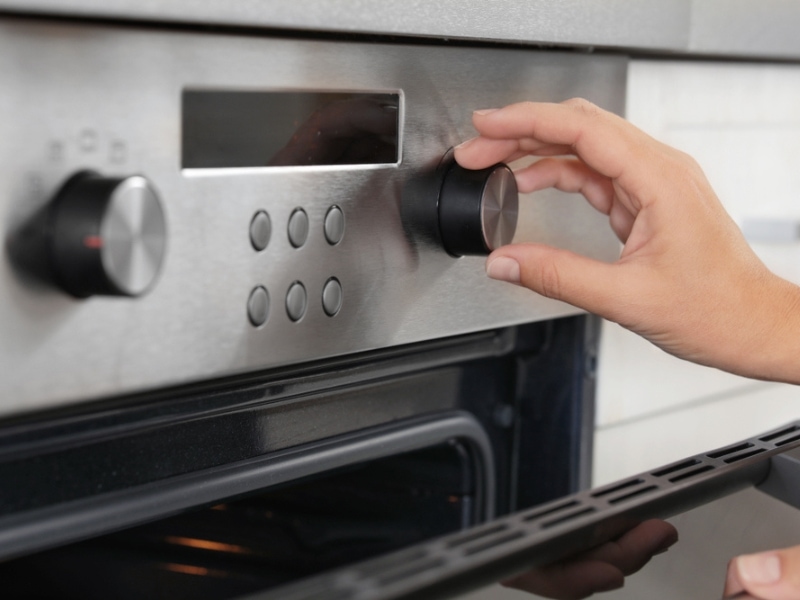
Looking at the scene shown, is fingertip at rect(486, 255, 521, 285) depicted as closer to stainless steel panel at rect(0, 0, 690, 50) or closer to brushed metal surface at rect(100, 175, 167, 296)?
stainless steel panel at rect(0, 0, 690, 50)

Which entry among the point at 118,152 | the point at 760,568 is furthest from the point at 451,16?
the point at 760,568

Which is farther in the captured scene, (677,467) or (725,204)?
(725,204)

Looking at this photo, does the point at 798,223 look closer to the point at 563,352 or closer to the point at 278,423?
the point at 563,352

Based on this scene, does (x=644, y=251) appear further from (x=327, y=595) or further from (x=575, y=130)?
(x=327, y=595)

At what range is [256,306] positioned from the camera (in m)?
0.46

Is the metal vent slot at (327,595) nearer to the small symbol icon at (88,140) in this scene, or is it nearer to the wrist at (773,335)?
the small symbol icon at (88,140)

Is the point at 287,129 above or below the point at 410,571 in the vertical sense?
above

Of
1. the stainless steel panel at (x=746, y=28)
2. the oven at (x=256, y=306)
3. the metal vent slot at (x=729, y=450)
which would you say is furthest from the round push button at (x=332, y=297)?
the stainless steel panel at (x=746, y=28)

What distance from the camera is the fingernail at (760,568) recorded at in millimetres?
448

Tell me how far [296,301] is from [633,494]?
190 mm

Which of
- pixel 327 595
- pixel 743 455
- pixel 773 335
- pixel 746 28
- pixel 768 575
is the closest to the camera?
pixel 327 595

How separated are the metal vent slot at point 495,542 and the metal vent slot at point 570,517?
0.02m

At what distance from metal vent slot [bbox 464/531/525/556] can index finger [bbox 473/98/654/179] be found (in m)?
0.24

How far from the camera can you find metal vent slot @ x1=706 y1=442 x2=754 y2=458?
0.56 meters
